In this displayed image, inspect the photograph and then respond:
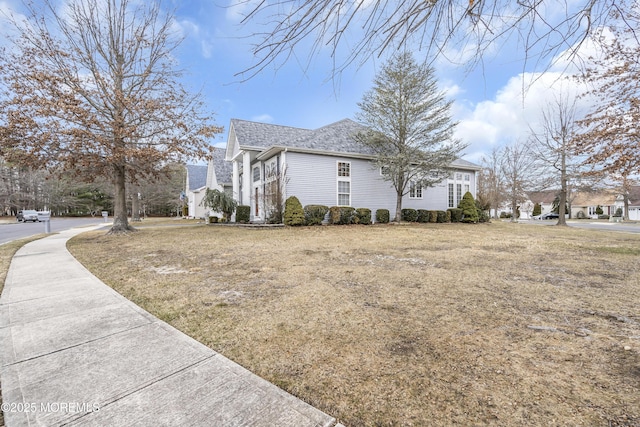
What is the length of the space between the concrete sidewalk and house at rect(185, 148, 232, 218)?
1689 centimetres

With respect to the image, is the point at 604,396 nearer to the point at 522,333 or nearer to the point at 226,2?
the point at 522,333

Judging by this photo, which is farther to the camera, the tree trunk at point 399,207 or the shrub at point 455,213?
the shrub at point 455,213

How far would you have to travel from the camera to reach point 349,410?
1597mm

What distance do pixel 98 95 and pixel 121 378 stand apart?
44.6 feet

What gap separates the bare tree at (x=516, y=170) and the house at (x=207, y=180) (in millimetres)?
24928

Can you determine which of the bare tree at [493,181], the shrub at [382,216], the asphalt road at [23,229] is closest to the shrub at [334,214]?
the shrub at [382,216]

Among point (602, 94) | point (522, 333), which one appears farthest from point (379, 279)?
point (602, 94)

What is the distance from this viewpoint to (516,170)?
25562mm

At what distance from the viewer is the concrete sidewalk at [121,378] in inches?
59.7

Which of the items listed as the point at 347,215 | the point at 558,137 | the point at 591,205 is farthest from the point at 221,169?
the point at 591,205

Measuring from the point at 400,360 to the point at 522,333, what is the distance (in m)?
1.34

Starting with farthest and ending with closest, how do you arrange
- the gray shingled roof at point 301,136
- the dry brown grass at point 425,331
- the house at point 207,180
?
the house at point 207,180 < the gray shingled roof at point 301,136 < the dry brown grass at point 425,331

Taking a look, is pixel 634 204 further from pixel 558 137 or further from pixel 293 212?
pixel 293 212

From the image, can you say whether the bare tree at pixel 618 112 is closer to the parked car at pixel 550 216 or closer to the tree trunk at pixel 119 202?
the tree trunk at pixel 119 202
